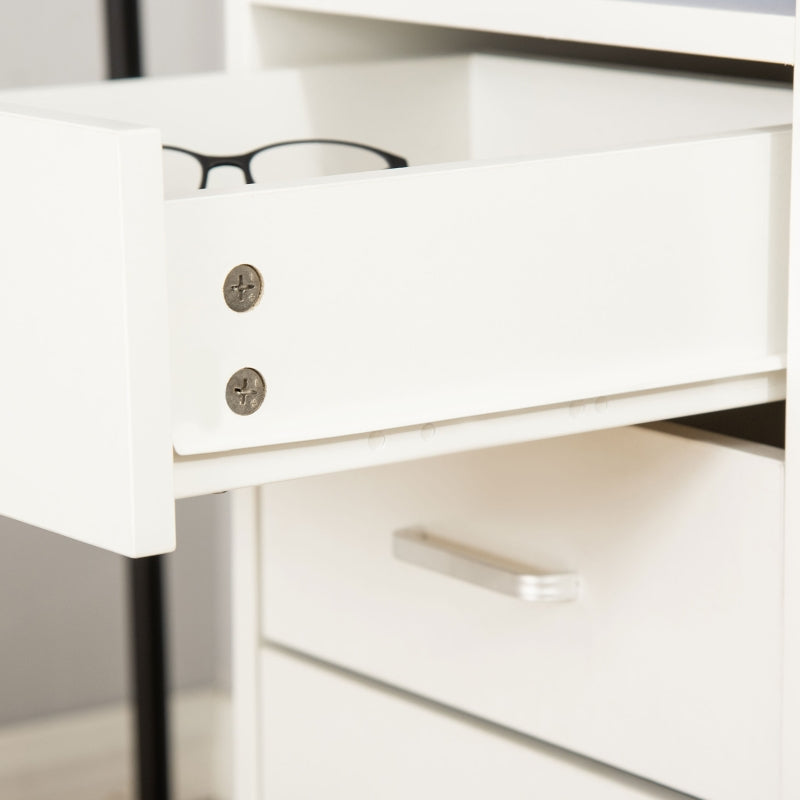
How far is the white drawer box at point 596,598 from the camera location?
0.55 m

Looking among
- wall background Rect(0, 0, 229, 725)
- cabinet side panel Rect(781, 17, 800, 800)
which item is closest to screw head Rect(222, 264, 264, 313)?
cabinet side panel Rect(781, 17, 800, 800)

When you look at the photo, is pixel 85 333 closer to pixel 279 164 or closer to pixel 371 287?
pixel 371 287

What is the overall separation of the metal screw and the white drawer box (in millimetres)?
206

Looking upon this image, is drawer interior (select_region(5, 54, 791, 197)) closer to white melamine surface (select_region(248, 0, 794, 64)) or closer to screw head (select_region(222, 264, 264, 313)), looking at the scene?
white melamine surface (select_region(248, 0, 794, 64))

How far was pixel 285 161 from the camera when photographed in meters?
0.67

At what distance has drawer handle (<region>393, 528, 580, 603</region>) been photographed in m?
0.58

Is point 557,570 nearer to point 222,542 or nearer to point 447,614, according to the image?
point 447,614

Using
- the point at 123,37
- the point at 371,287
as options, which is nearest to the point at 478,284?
the point at 371,287

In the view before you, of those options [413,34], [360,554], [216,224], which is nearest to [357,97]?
[413,34]

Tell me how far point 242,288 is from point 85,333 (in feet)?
0.15

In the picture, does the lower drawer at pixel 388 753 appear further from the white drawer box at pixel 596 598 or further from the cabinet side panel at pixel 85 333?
the cabinet side panel at pixel 85 333

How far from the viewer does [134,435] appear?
14.8 inches

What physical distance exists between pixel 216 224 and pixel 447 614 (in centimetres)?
30

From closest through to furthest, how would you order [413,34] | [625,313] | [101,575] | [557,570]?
[625,313]
[557,570]
[413,34]
[101,575]
